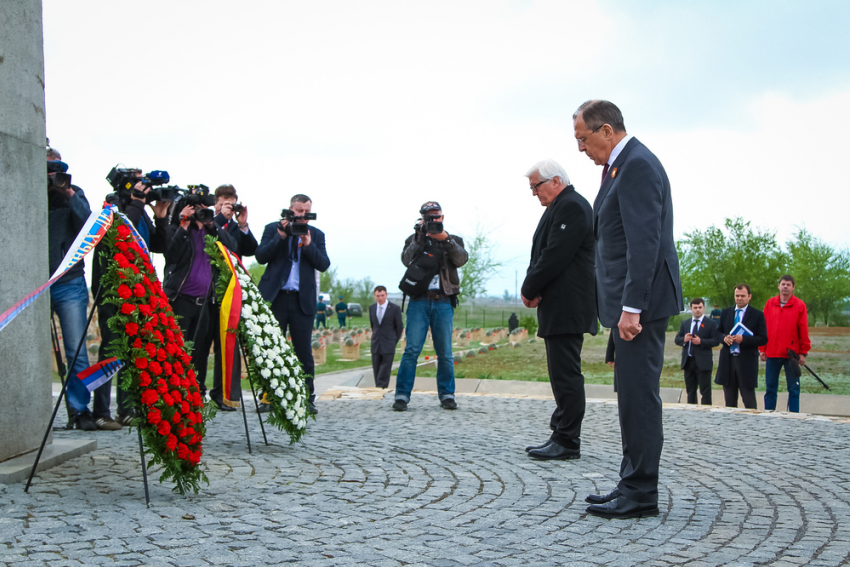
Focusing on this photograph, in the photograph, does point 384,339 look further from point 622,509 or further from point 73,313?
point 622,509

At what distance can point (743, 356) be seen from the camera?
9297 millimetres

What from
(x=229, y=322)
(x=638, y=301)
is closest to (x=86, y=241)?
(x=229, y=322)

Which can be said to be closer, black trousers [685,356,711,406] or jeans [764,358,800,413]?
jeans [764,358,800,413]

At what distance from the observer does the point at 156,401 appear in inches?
150

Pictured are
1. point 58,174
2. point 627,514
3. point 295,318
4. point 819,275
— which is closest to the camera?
point 627,514

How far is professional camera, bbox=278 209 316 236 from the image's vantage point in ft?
23.0

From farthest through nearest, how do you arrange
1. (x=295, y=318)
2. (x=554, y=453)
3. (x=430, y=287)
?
(x=430, y=287) < (x=295, y=318) < (x=554, y=453)

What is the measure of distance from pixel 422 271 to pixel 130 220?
2800mm

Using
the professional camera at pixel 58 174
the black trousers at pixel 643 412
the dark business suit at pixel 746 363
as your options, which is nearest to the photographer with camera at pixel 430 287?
the professional camera at pixel 58 174

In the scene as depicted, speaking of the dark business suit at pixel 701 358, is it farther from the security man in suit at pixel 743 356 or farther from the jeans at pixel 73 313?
the jeans at pixel 73 313

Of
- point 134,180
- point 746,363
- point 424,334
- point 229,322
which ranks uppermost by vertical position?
point 134,180

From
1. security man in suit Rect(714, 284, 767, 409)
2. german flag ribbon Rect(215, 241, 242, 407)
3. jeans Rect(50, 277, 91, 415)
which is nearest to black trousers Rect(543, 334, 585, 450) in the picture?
german flag ribbon Rect(215, 241, 242, 407)

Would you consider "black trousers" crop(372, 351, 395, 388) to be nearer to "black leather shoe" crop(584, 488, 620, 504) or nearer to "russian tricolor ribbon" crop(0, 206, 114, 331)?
"russian tricolor ribbon" crop(0, 206, 114, 331)

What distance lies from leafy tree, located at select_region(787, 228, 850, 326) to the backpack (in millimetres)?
13391
